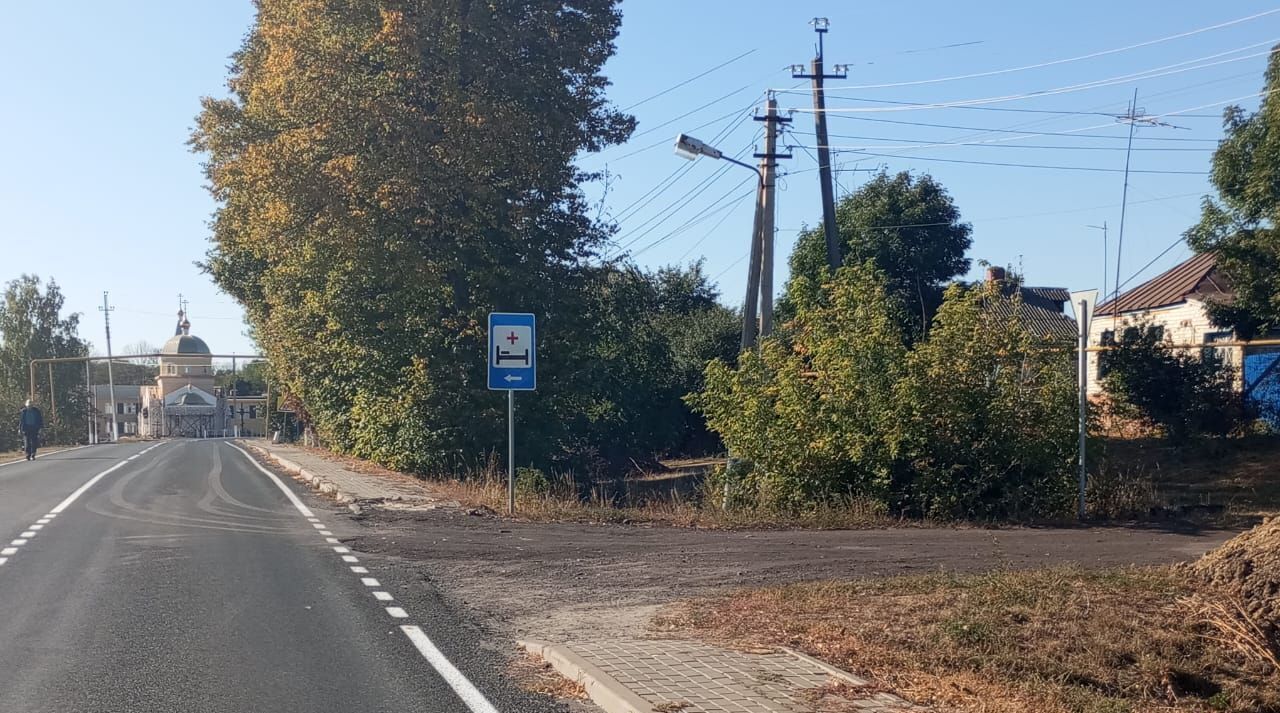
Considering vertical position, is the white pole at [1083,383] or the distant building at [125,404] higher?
the white pole at [1083,383]

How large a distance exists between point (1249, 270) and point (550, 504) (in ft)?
56.0

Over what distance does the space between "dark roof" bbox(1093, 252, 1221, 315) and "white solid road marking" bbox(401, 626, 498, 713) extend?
32872 millimetres

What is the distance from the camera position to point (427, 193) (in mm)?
24797

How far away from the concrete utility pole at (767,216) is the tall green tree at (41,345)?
77249 millimetres

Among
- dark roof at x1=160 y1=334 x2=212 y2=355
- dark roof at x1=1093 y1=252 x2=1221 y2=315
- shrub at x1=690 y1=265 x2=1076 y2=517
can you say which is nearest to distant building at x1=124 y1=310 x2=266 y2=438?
dark roof at x1=160 y1=334 x2=212 y2=355

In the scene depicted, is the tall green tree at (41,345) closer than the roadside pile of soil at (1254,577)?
No

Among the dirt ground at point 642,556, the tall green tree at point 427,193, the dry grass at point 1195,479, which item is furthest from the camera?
the tall green tree at point 427,193

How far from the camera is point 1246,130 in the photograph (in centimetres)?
2584

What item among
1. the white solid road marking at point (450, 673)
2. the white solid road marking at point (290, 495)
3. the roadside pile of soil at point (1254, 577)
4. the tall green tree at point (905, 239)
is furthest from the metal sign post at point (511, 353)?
the tall green tree at point (905, 239)

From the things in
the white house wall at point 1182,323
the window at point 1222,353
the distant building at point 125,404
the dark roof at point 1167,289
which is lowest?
the distant building at point 125,404

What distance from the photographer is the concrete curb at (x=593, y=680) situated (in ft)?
21.7

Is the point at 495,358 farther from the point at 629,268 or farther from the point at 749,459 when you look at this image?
the point at 629,268

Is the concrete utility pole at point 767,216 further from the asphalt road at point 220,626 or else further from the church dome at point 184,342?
the church dome at point 184,342

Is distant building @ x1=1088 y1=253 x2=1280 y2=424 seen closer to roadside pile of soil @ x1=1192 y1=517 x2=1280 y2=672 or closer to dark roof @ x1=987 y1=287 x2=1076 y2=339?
dark roof @ x1=987 y1=287 x2=1076 y2=339
